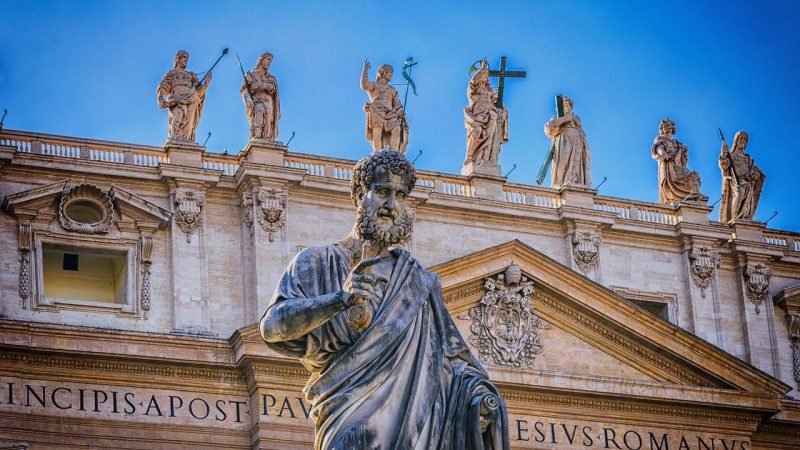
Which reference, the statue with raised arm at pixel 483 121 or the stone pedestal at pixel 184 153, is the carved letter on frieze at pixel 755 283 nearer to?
the statue with raised arm at pixel 483 121

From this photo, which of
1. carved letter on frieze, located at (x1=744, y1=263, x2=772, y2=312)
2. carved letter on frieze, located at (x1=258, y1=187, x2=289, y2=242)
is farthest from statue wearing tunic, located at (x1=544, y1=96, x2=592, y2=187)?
carved letter on frieze, located at (x1=258, y1=187, x2=289, y2=242)

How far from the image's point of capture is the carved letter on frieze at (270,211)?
108 ft

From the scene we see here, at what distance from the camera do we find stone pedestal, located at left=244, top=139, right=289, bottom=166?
33219 millimetres

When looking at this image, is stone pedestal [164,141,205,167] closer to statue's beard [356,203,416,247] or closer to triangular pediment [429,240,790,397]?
triangular pediment [429,240,790,397]

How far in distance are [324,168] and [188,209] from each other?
2271 millimetres

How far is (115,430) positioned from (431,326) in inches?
930

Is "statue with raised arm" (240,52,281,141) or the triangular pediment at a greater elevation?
"statue with raised arm" (240,52,281,141)

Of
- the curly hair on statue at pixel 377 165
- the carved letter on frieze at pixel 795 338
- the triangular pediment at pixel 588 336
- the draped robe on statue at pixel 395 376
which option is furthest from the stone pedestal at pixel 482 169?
the draped robe on statue at pixel 395 376

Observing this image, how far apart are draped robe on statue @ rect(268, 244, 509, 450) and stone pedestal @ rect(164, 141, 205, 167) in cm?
2484

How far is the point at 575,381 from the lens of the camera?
3450cm

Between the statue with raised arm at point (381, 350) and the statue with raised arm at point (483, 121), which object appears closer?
the statue with raised arm at point (381, 350)

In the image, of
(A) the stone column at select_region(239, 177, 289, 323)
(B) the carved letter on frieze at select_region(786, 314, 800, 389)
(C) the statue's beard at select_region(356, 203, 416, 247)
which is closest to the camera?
(C) the statue's beard at select_region(356, 203, 416, 247)

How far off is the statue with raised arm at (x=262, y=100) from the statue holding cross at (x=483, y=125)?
11.0 ft

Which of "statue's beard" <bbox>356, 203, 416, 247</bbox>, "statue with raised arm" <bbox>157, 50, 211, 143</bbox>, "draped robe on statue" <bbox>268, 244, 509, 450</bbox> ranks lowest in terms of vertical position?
"draped robe on statue" <bbox>268, 244, 509, 450</bbox>
